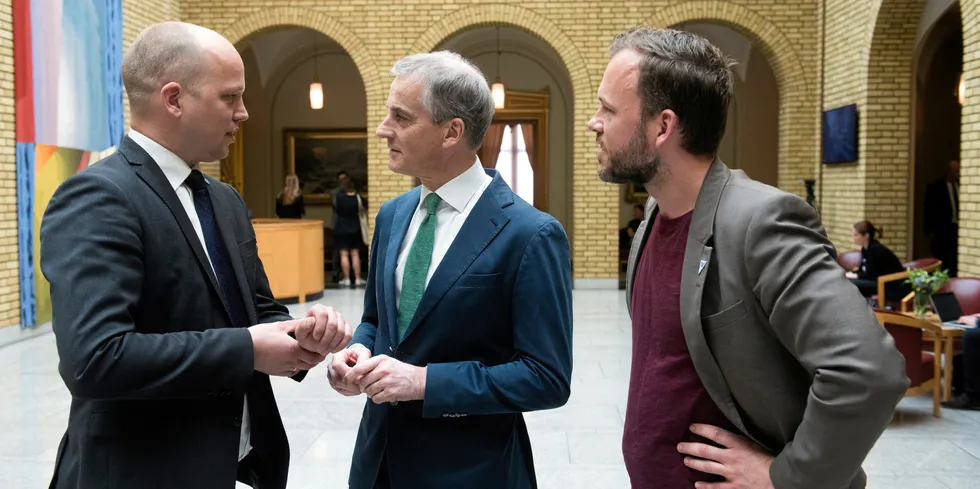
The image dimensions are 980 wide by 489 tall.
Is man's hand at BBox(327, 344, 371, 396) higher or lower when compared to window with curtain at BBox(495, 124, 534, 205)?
lower

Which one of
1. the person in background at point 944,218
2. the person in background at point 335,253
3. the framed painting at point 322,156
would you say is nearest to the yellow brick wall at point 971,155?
the person in background at point 944,218

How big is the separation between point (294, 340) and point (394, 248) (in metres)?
0.52

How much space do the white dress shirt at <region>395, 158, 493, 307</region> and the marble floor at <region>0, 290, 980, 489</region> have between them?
9.18ft

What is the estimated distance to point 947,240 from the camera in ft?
40.7

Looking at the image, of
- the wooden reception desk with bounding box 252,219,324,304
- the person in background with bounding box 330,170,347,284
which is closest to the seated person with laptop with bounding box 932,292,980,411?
the wooden reception desk with bounding box 252,219,324,304

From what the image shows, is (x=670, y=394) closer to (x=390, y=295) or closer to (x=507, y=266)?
(x=507, y=266)

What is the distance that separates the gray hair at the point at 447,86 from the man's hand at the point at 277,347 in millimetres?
694

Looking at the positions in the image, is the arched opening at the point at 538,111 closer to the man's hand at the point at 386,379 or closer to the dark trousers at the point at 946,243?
the dark trousers at the point at 946,243

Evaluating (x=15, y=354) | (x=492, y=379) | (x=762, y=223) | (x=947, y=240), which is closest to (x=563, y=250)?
(x=492, y=379)

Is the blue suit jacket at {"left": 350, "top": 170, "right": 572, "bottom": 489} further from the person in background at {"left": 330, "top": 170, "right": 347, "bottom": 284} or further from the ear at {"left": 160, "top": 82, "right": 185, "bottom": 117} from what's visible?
the person in background at {"left": 330, "top": 170, "right": 347, "bottom": 284}

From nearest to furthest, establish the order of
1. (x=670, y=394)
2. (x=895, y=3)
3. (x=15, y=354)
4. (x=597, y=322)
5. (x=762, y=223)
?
(x=762, y=223)
(x=670, y=394)
(x=15, y=354)
(x=597, y=322)
(x=895, y=3)

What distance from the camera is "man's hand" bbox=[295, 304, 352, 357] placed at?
2018mm

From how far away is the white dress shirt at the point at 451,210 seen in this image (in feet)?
7.82

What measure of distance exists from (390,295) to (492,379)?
1.30 feet
